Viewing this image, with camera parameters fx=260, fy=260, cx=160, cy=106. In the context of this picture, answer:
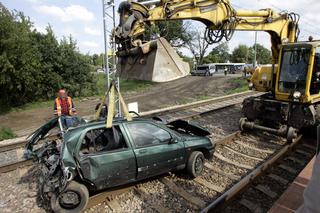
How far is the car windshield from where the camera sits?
8082 mm

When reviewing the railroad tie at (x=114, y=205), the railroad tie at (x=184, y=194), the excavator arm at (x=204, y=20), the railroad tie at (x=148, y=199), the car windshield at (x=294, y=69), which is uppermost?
the excavator arm at (x=204, y=20)

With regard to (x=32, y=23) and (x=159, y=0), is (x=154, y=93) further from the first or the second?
(x=159, y=0)

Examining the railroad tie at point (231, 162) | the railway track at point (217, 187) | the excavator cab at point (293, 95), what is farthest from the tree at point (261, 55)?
the railroad tie at point (231, 162)

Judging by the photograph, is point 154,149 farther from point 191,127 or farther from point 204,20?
point 204,20

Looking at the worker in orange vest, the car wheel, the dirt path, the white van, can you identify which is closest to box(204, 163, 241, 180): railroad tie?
the car wheel

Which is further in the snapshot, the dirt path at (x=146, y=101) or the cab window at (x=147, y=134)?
the dirt path at (x=146, y=101)

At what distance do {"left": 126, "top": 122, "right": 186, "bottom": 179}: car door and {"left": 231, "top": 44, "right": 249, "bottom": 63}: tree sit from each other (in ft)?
289

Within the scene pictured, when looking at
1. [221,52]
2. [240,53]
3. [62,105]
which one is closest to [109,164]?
[62,105]

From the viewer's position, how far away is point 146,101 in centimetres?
2266

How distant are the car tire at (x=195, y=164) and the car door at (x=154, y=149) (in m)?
0.18

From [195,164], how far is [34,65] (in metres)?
20.3

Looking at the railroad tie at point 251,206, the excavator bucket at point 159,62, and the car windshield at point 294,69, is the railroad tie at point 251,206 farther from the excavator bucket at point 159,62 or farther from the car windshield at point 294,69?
the car windshield at point 294,69

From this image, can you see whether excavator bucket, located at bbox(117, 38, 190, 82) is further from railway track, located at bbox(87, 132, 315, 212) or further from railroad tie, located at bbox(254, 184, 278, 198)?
railroad tie, located at bbox(254, 184, 278, 198)

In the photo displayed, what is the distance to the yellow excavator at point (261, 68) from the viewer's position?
6.39 m
